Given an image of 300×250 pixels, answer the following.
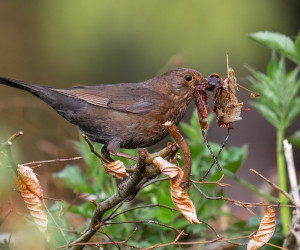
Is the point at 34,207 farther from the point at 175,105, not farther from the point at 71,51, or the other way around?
the point at 71,51

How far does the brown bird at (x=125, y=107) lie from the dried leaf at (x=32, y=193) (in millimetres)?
1052

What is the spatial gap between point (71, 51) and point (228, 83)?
148 inches

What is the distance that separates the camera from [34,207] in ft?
7.87

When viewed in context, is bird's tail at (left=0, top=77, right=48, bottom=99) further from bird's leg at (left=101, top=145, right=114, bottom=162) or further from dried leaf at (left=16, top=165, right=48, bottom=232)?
dried leaf at (left=16, top=165, right=48, bottom=232)

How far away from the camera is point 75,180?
11.3ft

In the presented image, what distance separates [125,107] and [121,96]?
113mm

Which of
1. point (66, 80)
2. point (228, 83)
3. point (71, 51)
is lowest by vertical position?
point (66, 80)

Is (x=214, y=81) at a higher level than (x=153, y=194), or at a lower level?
higher

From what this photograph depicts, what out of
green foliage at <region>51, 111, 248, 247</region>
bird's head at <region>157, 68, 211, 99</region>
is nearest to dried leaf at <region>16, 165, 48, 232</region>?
green foliage at <region>51, 111, 248, 247</region>

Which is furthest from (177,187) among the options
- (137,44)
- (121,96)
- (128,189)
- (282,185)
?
(137,44)

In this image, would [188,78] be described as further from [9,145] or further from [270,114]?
[9,145]

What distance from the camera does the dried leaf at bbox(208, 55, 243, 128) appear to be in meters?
2.53

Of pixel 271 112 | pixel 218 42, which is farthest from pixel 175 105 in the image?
pixel 218 42

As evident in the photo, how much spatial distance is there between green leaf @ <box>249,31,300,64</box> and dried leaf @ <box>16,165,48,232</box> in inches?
61.1
